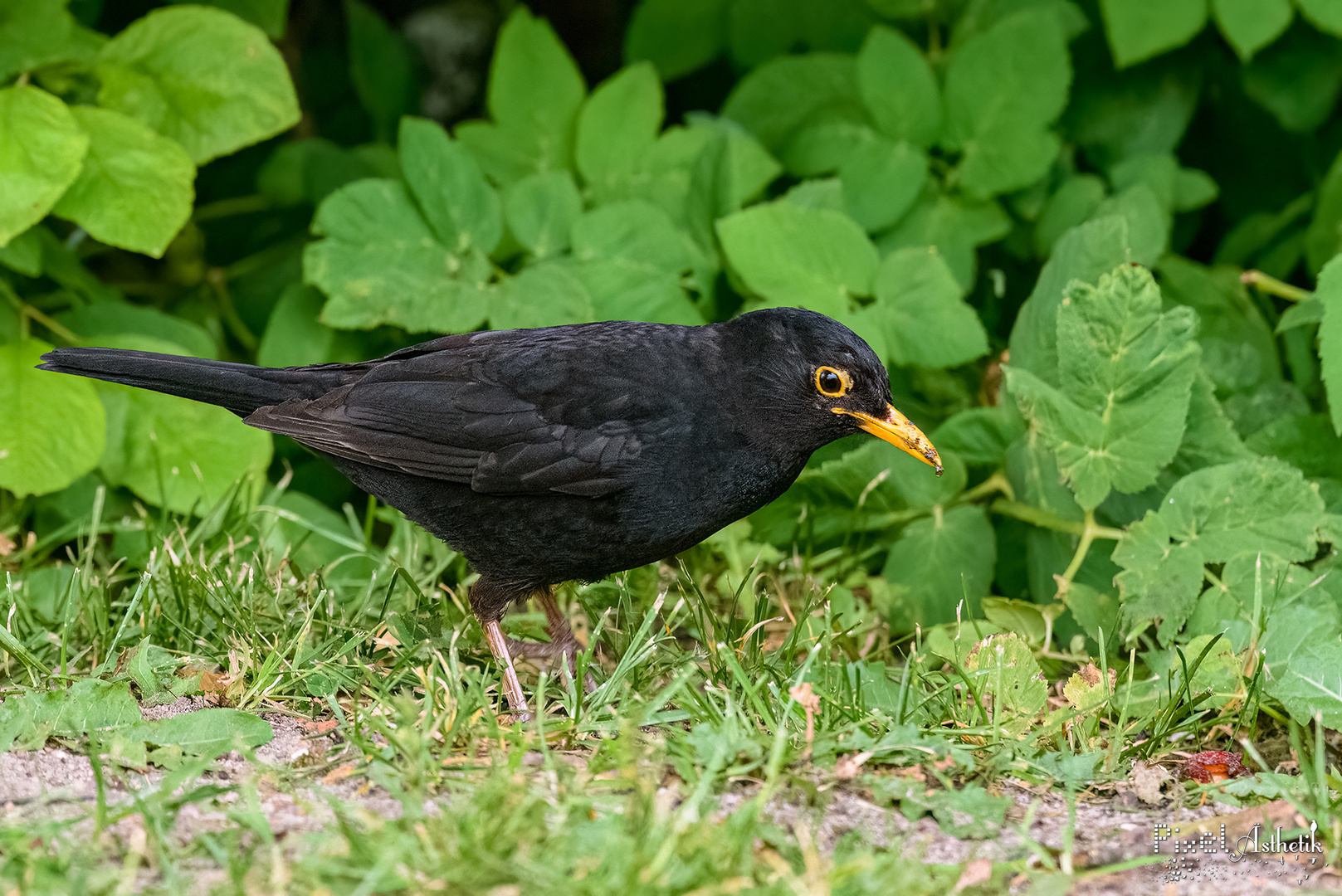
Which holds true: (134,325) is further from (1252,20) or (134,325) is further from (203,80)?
(1252,20)

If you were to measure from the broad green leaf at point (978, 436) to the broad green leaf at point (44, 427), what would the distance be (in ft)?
8.67

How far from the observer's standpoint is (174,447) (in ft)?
12.9

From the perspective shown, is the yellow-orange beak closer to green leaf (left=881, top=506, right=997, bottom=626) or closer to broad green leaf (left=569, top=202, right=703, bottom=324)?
green leaf (left=881, top=506, right=997, bottom=626)

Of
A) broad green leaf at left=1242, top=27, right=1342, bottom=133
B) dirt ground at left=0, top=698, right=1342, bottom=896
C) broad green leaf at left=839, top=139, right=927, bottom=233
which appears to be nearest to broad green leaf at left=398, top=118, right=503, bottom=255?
broad green leaf at left=839, top=139, right=927, bottom=233

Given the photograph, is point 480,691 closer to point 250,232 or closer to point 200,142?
point 200,142

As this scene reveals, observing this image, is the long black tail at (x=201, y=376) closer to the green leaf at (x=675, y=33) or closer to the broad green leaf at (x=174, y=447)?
the broad green leaf at (x=174, y=447)

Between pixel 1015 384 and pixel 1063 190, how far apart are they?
4.73 feet

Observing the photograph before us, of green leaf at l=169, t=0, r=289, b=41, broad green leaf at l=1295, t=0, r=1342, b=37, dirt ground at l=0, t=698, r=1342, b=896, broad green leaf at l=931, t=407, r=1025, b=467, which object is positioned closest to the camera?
dirt ground at l=0, t=698, r=1342, b=896

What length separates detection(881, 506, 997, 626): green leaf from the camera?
3.70 metres

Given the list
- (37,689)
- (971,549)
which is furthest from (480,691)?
(971,549)

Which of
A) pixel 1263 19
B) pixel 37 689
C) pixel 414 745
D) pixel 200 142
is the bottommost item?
pixel 37 689

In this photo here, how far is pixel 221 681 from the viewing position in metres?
3.03

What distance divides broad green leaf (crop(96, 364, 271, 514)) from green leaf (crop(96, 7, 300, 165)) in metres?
0.82

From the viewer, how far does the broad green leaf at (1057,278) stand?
369 cm
